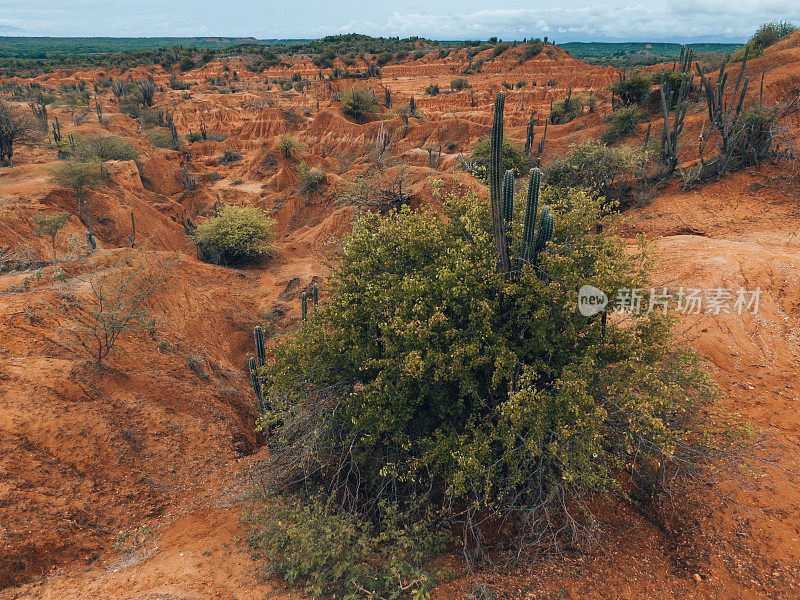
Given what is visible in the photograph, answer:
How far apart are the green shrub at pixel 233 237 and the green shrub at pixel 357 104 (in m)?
29.2

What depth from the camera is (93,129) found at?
36.3 m

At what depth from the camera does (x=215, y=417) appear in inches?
436

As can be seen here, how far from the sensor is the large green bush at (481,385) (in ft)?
22.2

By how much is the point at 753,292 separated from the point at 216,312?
18.0 meters

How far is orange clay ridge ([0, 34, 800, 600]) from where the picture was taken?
686cm

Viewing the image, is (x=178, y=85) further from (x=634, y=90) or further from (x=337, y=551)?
(x=337, y=551)

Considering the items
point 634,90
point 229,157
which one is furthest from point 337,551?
point 229,157

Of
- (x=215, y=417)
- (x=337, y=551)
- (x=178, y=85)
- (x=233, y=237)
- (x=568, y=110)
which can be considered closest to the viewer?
(x=337, y=551)

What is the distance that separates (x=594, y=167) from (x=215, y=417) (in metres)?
20.7

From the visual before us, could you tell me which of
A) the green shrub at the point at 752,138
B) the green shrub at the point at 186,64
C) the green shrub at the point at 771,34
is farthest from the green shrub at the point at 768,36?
the green shrub at the point at 186,64

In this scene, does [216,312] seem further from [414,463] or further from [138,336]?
[414,463]

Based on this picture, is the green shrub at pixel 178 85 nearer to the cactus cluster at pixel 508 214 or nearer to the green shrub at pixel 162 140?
the green shrub at pixel 162 140

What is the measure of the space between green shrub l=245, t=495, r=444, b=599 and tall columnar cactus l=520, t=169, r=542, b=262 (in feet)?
17.3

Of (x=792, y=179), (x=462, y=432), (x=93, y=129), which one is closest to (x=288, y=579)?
(x=462, y=432)
